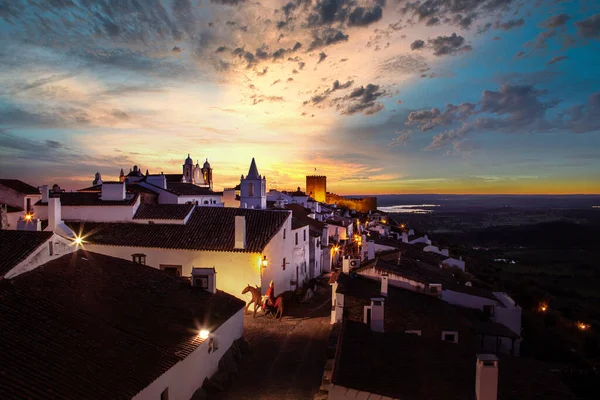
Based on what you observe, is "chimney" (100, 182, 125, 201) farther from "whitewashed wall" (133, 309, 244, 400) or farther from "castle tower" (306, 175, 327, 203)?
"castle tower" (306, 175, 327, 203)

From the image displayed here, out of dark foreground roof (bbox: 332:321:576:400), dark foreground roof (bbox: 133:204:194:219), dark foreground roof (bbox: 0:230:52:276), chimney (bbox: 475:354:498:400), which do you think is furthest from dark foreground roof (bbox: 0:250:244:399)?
dark foreground roof (bbox: 133:204:194:219)

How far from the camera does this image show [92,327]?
9.75 metres

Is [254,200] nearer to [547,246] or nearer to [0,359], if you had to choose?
[0,359]

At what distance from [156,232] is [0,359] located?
17719 mm

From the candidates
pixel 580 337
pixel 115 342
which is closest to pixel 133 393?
pixel 115 342

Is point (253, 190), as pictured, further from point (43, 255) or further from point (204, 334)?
point (204, 334)

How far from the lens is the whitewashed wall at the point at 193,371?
9086mm

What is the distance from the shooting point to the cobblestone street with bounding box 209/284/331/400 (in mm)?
11898

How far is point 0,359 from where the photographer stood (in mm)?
7426

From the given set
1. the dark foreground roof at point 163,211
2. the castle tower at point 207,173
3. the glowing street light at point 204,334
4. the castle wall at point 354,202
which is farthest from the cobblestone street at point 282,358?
the castle wall at point 354,202

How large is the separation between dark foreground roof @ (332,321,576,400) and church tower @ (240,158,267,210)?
32.7 metres

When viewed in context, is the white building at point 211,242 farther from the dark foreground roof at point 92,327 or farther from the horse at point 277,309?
the dark foreground roof at point 92,327

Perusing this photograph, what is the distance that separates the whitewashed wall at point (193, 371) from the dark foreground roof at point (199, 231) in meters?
8.06

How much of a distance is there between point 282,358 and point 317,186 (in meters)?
90.0
